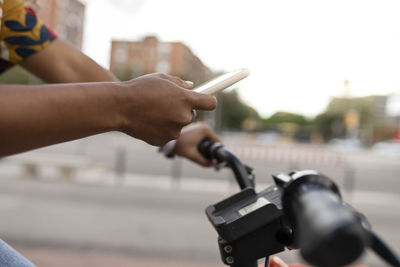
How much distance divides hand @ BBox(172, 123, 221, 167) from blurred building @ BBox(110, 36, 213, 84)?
0.33m

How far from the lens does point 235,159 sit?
4.36ft

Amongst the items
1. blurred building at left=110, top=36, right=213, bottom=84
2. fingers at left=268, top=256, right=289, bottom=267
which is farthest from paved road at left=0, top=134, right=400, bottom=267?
fingers at left=268, top=256, right=289, bottom=267

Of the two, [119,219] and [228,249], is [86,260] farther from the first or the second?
[228,249]

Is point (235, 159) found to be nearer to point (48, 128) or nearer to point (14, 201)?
point (48, 128)

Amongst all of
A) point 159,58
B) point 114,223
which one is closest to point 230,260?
point 159,58

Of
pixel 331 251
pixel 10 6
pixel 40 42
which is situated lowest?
pixel 331 251

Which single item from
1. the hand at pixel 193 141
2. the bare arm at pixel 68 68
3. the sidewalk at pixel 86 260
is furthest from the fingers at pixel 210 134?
the sidewalk at pixel 86 260

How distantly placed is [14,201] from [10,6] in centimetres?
631

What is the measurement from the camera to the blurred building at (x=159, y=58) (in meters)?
1.97

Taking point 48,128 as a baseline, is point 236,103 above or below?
below

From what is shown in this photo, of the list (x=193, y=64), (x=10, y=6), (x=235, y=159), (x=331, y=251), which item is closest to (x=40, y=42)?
(x=10, y=6)

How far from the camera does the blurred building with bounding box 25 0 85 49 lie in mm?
1855

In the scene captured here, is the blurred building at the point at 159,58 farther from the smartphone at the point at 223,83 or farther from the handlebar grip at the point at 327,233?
the handlebar grip at the point at 327,233

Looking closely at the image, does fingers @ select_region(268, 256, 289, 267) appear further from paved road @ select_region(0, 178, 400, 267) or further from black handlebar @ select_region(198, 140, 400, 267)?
paved road @ select_region(0, 178, 400, 267)
